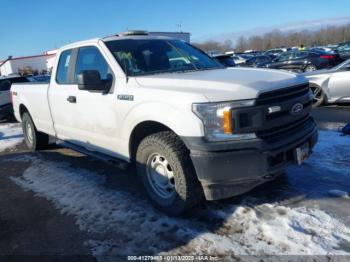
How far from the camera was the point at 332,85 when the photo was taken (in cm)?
1009

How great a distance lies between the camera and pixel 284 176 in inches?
203

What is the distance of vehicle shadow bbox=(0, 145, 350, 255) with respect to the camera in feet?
12.5

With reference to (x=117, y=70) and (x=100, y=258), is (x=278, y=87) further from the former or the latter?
(x=100, y=258)

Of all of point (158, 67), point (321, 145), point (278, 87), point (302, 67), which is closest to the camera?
point (278, 87)

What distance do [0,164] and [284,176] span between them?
17.2ft

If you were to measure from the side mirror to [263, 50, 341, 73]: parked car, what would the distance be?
579 inches

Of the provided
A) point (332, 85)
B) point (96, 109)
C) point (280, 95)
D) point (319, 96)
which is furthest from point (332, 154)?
point (319, 96)

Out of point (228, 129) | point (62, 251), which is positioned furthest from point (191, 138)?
point (62, 251)

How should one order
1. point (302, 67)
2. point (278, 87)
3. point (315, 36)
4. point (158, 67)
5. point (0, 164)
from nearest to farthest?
point (278, 87) < point (158, 67) < point (0, 164) < point (302, 67) < point (315, 36)

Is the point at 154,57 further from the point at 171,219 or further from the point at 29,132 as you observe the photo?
the point at 29,132

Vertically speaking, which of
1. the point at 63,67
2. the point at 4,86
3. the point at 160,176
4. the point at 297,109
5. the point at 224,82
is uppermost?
the point at 63,67

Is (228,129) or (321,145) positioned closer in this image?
(228,129)

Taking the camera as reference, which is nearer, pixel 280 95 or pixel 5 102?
pixel 280 95

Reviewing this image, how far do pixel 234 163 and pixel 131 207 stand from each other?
1.55m
